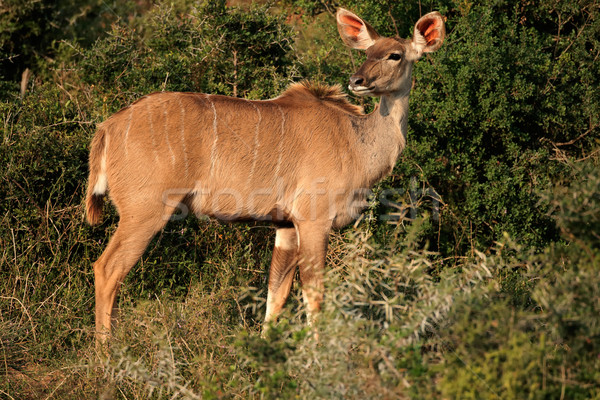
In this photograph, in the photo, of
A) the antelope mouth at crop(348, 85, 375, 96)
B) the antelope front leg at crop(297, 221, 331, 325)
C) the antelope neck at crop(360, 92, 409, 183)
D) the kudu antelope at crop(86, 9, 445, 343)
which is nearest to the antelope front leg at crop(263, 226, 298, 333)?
the kudu antelope at crop(86, 9, 445, 343)

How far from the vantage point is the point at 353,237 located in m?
3.21

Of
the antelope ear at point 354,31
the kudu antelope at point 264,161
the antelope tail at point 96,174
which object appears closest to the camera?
the kudu antelope at point 264,161

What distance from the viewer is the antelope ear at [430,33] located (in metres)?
4.16

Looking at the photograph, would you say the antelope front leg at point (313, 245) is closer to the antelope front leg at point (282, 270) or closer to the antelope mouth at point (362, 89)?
the antelope front leg at point (282, 270)

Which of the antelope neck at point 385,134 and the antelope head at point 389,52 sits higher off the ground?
the antelope head at point 389,52

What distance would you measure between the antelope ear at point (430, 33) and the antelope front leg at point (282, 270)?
4.41 ft

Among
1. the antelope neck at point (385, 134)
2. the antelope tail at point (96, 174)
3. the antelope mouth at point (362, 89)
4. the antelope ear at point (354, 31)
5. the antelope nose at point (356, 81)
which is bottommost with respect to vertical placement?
the antelope tail at point (96, 174)

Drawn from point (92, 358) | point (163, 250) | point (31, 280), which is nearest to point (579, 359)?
point (92, 358)

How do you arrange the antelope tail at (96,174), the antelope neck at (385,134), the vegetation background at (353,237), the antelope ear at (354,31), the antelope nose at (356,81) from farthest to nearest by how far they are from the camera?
the antelope ear at (354,31) < the antelope neck at (385,134) < the antelope nose at (356,81) < the antelope tail at (96,174) < the vegetation background at (353,237)

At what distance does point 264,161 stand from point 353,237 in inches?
34.7

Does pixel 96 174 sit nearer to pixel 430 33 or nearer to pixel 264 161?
pixel 264 161

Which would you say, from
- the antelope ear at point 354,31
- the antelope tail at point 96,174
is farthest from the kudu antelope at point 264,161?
the antelope ear at point 354,31

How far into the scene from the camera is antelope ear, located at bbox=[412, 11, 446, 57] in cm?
416

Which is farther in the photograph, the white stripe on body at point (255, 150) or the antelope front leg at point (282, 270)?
the antelope front leg at point (282, 270)
